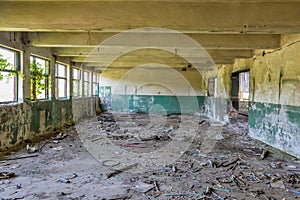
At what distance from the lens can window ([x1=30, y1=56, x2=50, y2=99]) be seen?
7.11m

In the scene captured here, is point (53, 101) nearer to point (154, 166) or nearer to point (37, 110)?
point (37, 110)

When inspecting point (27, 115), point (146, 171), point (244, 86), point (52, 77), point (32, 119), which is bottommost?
point (146, 171)

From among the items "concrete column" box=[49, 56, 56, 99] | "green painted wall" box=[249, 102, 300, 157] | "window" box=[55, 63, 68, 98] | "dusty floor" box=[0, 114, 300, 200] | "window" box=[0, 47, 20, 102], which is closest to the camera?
"dusty floor" box=[0, 114, 300, 200]

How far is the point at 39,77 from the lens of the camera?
7379 millimetres

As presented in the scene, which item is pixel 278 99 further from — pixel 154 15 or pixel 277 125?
pixel 154 15

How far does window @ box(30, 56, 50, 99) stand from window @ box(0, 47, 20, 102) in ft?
2.31

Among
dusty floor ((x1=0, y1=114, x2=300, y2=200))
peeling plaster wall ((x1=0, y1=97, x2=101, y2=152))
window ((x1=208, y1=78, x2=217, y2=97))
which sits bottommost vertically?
dusty floor ((x1=0, y1=114, x2=300, y2=200))

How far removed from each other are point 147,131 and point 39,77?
392cm

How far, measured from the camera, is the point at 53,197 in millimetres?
3402

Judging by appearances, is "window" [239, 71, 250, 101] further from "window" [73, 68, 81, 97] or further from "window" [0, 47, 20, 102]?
"window" [0, 47, 20, 102]

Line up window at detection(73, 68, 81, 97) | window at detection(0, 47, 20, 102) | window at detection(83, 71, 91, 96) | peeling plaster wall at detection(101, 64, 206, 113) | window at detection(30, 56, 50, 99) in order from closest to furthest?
1. window at detection(0, 47, 20, 102)
2. window at detection(30, 56, 50, 99)
3. window at detection(73, 68, 81, 97)
4. window at detection(83, 71, 91, 96)
5. peeling plaster wall at detection(101, 64, 206, 113)

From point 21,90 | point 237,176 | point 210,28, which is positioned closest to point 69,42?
point 21,90

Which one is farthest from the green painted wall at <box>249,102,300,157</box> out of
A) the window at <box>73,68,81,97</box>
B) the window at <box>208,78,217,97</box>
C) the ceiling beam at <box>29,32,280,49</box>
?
the window at <box>73,68,81,97</box>

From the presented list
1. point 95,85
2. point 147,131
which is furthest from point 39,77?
point 95,85
